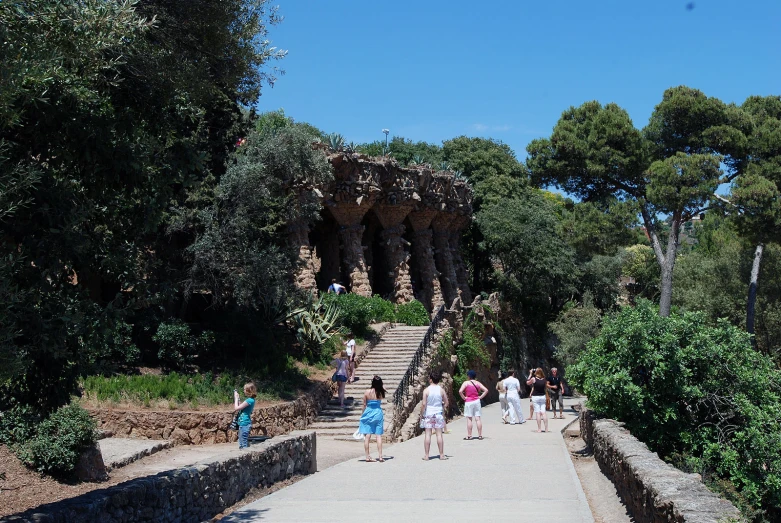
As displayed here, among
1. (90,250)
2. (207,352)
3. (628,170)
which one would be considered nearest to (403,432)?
(207,352)

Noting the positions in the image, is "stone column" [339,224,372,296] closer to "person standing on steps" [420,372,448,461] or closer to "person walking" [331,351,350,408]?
"person walking" [331,351,350,408]

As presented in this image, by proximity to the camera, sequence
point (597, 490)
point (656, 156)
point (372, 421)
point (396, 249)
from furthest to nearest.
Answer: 1. point (396, 249)
2. point (656, 156)
3. point (372, 421)
4. point (597, 490)

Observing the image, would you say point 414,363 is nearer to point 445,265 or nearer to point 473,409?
point 473,409

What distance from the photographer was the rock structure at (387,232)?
27.4 m

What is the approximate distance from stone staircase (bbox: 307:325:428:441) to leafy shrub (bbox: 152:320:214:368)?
3.28 meters

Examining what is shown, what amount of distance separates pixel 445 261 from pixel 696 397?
23027 mm

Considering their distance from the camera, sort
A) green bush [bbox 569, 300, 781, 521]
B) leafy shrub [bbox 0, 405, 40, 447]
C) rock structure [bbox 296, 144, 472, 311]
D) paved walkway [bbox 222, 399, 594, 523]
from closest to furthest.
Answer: paved walkway [bbox 222, 399, 594, 523], leafy shrub [bbox 0, 405, 40, 447], green bush [bbox 569, 300, 781, 521], rock structure [bbox 296, 144, 472, 311]

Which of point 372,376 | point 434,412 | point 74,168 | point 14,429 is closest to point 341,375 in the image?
point 372,376

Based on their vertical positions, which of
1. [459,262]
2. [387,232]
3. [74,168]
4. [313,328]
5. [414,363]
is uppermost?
[387,232]

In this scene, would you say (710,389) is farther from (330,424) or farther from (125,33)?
(125,33)

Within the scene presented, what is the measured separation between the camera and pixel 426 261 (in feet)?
111

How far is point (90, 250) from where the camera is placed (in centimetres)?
783

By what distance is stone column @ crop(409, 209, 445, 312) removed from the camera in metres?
33.4

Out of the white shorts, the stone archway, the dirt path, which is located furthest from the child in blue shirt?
the stone archway
